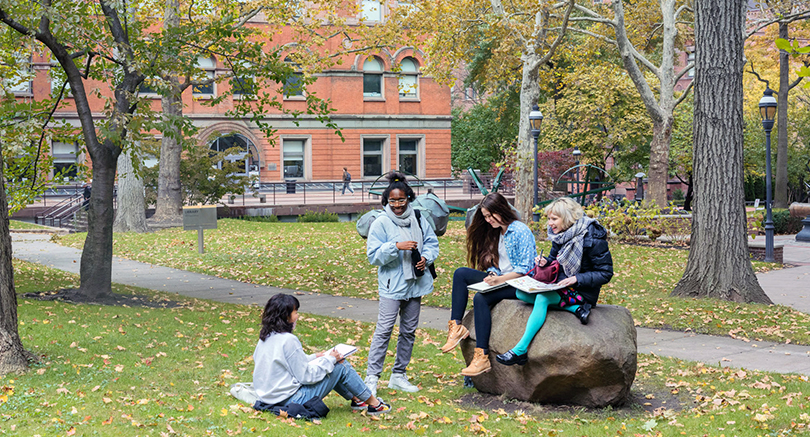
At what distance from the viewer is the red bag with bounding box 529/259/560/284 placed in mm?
5734

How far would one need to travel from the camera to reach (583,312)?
5.70m

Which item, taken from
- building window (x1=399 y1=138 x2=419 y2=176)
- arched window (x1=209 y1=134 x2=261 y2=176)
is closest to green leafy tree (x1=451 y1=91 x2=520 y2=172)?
building window (x1=399 y1=138 x2=419 y2=176)

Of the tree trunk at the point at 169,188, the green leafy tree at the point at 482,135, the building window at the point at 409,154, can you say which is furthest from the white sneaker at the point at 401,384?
the building window at the point at 409,154

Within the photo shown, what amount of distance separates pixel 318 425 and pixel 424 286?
1.63 m

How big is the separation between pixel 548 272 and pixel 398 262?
126cm

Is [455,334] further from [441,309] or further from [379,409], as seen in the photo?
[441,309]

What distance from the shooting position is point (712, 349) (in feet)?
27.3

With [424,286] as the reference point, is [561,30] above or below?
above

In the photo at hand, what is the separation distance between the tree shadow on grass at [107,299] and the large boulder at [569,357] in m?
6.47

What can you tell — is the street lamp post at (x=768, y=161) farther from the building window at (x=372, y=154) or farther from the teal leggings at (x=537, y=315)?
the building window at (x=372, y=154)

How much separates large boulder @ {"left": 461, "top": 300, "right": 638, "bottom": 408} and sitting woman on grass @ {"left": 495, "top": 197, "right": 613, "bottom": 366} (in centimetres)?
10

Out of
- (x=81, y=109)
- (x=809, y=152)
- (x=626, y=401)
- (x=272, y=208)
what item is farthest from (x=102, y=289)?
(x=809, y=152)

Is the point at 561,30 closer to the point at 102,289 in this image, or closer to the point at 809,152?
the point at 102,289

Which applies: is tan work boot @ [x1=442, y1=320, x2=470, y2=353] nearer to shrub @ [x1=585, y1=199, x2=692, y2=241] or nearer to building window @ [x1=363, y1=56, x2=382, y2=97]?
shrub @ [x1=585, y1=199, x2=692, y2=241]
